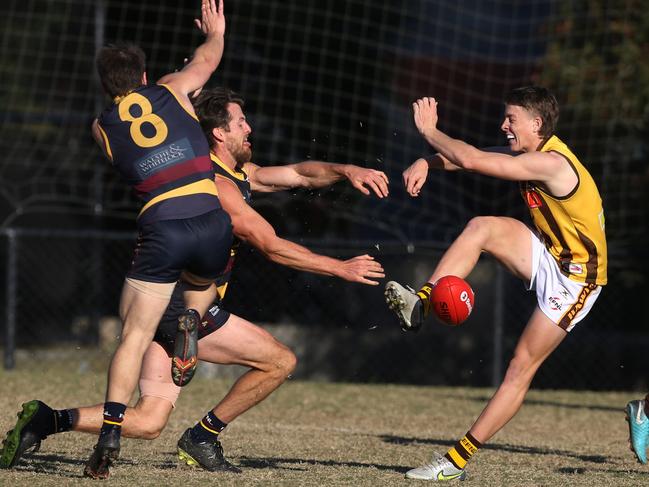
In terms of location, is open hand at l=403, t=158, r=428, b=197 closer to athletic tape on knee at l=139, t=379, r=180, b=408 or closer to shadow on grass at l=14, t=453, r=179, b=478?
athletic tape on knee at l=139, t=379, r=180, b=408

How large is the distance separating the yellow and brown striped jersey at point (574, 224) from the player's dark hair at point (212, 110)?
5.52 feet

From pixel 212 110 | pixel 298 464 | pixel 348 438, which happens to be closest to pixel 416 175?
pixel 212 110

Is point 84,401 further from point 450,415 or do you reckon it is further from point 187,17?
point 187,17

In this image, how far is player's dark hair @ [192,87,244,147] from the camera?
A: 6.57 meters

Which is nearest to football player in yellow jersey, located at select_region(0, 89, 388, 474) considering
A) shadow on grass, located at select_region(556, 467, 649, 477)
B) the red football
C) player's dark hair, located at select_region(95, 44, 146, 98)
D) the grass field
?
the grass field

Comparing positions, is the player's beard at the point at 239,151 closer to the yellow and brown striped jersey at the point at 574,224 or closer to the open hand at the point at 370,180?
the open hand at the point at 370,180

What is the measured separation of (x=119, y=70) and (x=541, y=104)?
2.26m

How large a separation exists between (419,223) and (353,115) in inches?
59.7

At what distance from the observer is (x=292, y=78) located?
14734 millimetres

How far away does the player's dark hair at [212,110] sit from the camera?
6.57 m

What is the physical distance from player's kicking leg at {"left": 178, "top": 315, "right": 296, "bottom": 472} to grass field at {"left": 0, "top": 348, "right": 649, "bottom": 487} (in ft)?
0.47

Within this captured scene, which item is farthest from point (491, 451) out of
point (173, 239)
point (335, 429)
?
point (173, 239)

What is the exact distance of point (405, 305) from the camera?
622 centimetres

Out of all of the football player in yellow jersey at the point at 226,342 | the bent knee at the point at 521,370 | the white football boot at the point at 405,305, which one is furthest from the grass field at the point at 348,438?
the white football boot at the point at 405,305
